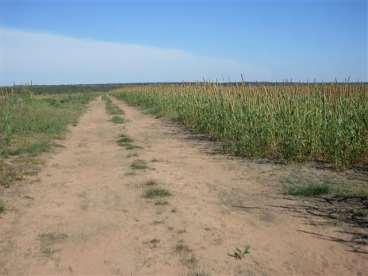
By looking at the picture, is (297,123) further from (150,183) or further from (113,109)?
(113,109)

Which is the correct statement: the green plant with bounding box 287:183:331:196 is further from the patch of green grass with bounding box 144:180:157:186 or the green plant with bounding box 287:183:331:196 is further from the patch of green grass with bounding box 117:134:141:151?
the patch of green grass with bounding box 117:134:141:151

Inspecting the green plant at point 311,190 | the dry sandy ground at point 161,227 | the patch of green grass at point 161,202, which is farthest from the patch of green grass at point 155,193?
the green plant at point 311,190

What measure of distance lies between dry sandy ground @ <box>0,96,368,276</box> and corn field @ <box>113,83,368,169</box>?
114 centimetres

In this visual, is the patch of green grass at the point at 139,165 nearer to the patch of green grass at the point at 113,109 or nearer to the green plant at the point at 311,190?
the green plant at the point at 311,190

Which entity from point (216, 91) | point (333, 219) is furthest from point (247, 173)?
point (216, 91)

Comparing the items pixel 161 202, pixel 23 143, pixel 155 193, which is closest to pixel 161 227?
pixel 161 202

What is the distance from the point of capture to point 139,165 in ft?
29.6

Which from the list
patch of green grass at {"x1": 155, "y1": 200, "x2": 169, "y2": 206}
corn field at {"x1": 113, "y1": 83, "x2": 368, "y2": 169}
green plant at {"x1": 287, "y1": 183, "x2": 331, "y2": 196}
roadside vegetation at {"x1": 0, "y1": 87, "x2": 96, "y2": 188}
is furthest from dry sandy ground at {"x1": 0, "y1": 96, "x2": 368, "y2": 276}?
corn field at {"x1": 113, "y1": 83, "x2": 368, "y2": 169}

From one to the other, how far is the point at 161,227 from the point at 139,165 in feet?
12.6

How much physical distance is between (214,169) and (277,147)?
1982mm

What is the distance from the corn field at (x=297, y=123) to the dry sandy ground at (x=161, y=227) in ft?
3.75

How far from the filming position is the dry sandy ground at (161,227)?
13.8 feet

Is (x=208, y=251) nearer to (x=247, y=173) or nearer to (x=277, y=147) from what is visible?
(x=247, y=173)

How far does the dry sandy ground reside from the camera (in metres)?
4.20
